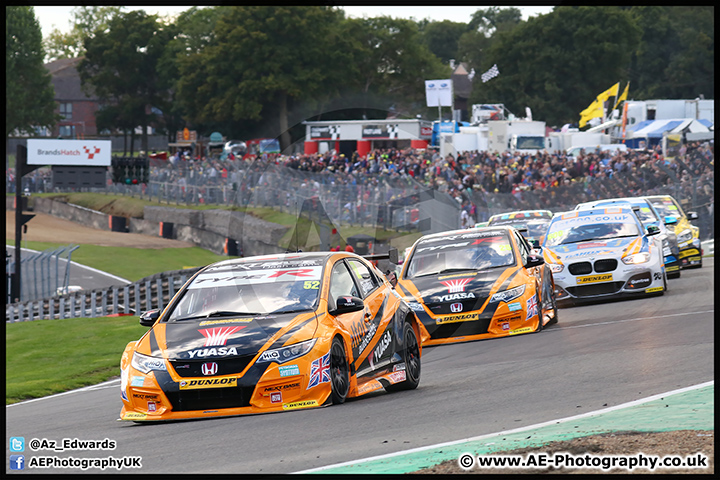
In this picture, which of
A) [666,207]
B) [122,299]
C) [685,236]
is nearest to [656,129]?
[666,207]

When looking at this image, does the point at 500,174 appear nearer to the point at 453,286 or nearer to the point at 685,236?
the point at 685,236

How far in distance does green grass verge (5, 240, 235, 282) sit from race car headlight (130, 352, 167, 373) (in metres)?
32.1

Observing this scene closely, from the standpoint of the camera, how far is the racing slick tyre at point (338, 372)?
9.00m

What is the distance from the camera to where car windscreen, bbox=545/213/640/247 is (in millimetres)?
18531

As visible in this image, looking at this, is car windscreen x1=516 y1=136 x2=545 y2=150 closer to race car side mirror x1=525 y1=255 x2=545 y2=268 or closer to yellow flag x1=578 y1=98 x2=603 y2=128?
yellow flag x1=578 y1=98 x2=603 y2=128

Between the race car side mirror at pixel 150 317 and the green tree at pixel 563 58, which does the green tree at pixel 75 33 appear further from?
the race car side mirror at pixel 150 317

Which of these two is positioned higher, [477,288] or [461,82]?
[461,82]

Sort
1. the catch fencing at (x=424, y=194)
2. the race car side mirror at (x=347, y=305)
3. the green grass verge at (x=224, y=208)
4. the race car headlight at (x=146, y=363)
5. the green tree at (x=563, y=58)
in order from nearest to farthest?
the race car headlight at (x=146, y=363), the race car side mirror at (x=347, y=305), the green grass verge at (x=224, y=208), the catch fencing at (x=424, y=194), the green tree at (x=563, y=58)

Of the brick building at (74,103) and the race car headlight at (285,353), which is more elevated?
the brick building at (74,103)

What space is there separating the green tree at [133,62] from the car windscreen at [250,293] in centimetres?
9485

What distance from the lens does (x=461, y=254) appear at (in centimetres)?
1519

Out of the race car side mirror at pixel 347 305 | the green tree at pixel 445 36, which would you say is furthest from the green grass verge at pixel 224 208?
the green tree at pixel 445 36

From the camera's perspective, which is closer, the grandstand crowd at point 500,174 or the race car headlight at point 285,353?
the race car headlight at point 285,353

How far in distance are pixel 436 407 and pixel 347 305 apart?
1.22m
